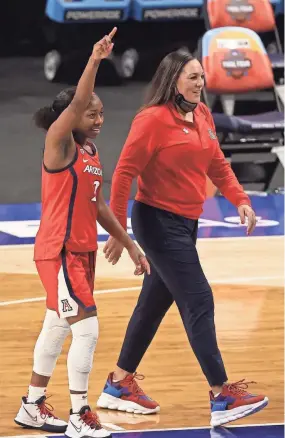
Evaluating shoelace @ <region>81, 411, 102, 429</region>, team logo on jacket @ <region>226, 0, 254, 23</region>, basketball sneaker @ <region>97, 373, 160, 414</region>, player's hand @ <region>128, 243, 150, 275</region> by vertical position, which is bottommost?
basketball sneaker @ <region>97, 373, 160, 414</region>

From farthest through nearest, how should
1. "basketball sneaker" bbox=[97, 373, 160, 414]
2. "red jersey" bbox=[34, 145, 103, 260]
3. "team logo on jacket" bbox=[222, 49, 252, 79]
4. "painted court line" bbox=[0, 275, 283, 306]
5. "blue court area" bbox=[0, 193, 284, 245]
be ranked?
"team logo on jacket" bbox=[222, 49, 252, 79] → "blue court area" bbox=[0, 193, 284, 245] → "painted court line" bbox=[0, 275, 283, 306] → "basketball sneaker" bbox=[97, 373, 160, 414] → "red jersey" bbox=[34, 145, 103, 260]

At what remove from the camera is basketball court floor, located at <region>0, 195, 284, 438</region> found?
602 cm

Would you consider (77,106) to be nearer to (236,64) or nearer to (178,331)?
(178,331)

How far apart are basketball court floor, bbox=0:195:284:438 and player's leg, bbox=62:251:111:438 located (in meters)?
0.22

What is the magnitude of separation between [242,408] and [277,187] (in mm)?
5351

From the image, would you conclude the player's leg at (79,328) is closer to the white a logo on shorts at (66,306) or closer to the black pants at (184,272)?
the white a logo on shorts at (66,306)

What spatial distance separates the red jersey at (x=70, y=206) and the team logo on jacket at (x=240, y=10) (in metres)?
6.54

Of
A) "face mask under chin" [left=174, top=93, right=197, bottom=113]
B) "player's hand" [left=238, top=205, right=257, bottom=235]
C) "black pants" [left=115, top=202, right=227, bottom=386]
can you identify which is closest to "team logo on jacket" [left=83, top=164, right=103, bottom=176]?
"black pants" [left=115, top=202, right=227, bottom=386]

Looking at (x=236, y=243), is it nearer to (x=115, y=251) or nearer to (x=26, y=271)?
(x=26, y=271)

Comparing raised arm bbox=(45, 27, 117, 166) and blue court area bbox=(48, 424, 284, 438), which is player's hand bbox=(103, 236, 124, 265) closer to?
raised arm bbox=(45, 27, 117, 166)

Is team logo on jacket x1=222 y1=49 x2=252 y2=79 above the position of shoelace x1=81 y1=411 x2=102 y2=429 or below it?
above

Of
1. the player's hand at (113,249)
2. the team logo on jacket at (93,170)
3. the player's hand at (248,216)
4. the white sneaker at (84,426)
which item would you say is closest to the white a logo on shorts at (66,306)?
the player's hand at (113,249)

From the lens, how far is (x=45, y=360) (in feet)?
18.7

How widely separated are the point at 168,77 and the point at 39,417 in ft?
5.15
